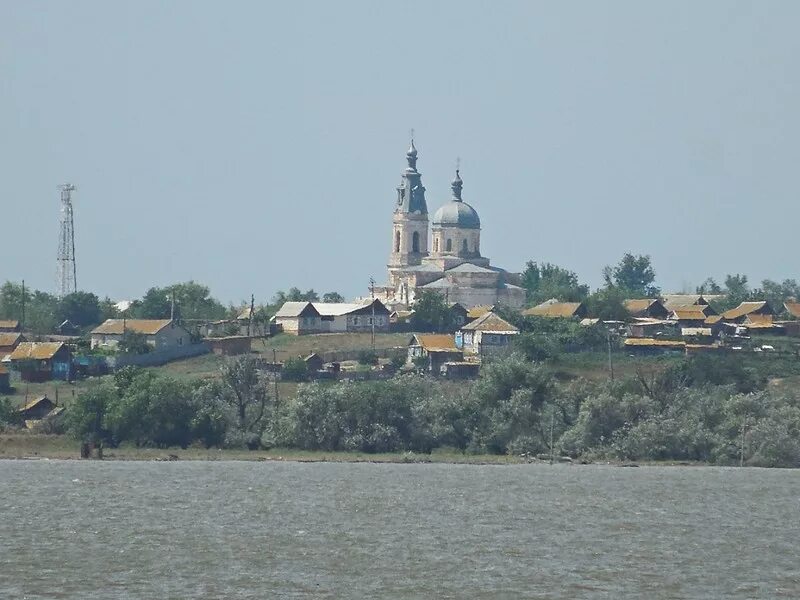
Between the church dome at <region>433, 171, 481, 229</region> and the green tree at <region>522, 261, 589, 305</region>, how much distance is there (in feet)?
19.7

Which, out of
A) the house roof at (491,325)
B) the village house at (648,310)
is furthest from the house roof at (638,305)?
the house roof at (491,325)

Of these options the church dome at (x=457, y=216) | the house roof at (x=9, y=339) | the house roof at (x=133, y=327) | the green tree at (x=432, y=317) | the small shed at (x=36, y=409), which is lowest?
the small shed at (x=36, y=409)

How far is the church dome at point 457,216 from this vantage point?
5266 inches

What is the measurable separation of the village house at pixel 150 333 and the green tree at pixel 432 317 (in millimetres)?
14001

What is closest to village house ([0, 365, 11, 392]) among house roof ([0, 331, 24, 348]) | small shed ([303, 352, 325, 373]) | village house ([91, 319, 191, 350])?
village house ([91, 319, 191, 350])

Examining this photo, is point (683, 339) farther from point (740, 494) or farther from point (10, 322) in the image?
point (740, 494)

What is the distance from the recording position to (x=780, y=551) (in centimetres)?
4172

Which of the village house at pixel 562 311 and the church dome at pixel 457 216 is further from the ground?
the church dome at pixel 457 216

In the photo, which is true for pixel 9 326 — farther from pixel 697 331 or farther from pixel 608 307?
pixel 697 331

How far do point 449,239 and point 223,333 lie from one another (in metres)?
32.5

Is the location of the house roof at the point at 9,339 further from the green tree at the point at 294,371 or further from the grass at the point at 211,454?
the grass at the point at 211,454

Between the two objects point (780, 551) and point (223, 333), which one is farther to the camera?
point (223, 333)

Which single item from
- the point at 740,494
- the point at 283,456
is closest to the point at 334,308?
the point at 283,456

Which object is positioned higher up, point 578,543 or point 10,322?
point 10,322
